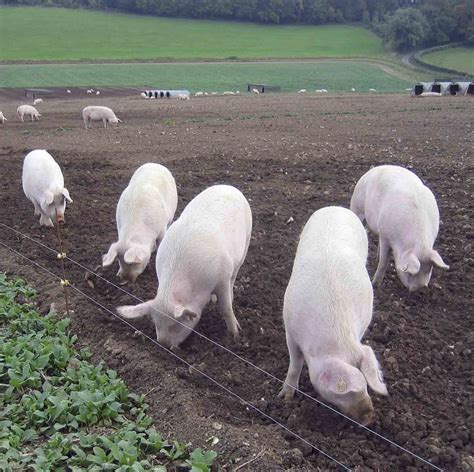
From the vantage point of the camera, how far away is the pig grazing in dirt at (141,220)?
285 inches

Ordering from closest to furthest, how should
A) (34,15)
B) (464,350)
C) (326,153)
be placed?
(464,350) → (326,153) → (34,15)

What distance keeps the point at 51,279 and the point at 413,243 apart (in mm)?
4533

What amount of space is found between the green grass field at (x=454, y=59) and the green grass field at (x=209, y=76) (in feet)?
22.0

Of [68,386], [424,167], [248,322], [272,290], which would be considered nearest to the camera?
[68,386]

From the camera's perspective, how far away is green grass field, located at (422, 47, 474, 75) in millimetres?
59750

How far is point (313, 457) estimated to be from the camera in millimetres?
4629

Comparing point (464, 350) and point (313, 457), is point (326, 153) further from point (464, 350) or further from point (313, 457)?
point (313, 457)

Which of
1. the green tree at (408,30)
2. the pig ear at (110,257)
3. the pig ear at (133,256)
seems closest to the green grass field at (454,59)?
the green tree at (408,30)

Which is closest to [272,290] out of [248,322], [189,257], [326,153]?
[248,322]

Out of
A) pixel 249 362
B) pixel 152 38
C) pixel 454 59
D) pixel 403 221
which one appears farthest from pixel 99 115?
pixel 152 38

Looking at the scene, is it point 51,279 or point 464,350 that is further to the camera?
point 51,279

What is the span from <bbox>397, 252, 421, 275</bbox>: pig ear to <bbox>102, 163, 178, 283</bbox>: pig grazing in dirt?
3.00 meters

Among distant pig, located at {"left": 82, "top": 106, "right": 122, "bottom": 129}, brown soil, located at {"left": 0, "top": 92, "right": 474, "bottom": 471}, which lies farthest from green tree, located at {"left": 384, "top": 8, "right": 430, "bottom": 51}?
brown soil, located at {"left": 0, "top": 92, "right": 474, "bottom": 471}

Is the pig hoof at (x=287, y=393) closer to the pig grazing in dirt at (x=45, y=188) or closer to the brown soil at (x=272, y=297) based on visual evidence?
the brown soil at (x=272, y=297)
